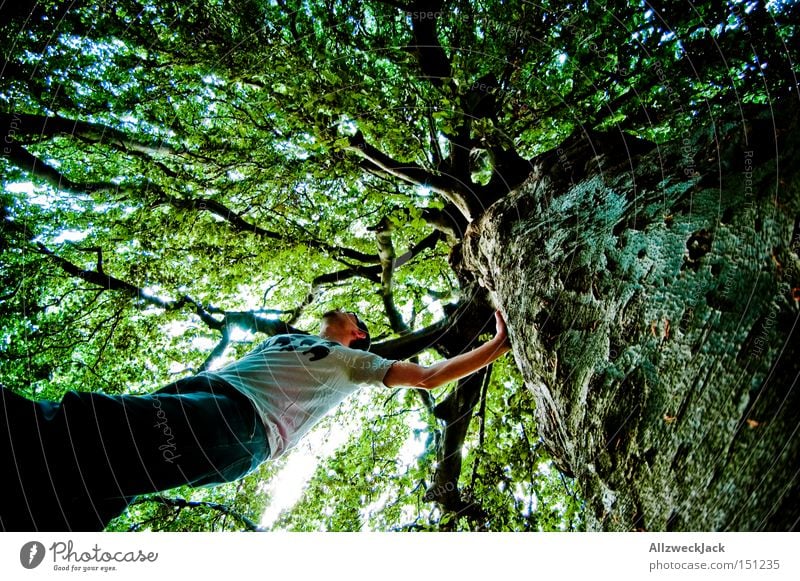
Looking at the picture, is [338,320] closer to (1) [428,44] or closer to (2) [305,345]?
(2) [305,345]

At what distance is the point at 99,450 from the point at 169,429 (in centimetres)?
27

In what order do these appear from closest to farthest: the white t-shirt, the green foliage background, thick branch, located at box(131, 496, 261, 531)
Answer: the white t-shirt < the green foliage background < thick branch, located at box(131, 496, 261, 531)

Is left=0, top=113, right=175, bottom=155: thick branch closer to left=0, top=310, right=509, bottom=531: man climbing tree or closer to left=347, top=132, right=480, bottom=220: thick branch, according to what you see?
left=347, top=132, right=480, bottom=220: thick branch

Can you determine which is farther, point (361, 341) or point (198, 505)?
point (198, 505)

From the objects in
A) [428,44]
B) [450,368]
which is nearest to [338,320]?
[450,368]

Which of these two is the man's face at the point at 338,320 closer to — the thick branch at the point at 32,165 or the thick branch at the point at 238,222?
the thick branch at the point at 238,222

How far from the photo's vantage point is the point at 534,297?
7.32 ft

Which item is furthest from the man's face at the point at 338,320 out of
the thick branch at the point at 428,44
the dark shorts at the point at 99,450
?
the thick branch at the point at 428,44

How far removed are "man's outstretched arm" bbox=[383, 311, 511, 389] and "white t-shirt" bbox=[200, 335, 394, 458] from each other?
13 cm

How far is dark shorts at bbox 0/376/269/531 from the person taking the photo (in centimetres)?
152

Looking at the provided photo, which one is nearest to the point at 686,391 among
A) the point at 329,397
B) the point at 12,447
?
the point at 329,397

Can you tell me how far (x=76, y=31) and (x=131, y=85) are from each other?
66 centimetres

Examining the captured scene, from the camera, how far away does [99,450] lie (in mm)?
1654

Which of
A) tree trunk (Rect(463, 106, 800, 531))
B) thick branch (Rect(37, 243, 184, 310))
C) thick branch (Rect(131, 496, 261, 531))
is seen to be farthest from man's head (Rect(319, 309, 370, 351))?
thick branch (Rect(131, 496, 261, 531))
